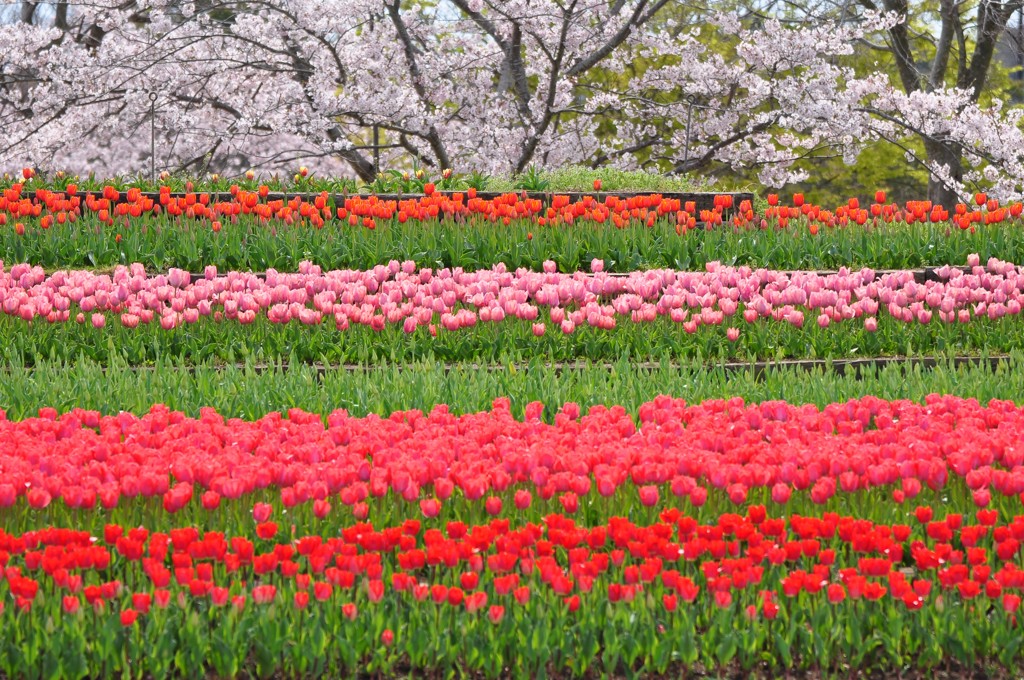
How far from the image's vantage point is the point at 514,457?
3.78m

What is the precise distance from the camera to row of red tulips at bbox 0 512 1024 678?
9.46 ft

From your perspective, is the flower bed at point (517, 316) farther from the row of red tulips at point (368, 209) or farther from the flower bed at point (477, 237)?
the row of red tulips at point (368, 209)

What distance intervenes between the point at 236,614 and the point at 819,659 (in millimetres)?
1433

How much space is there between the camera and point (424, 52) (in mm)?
18812

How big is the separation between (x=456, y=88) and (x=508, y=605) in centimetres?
1659

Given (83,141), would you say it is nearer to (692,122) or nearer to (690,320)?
(692,122)

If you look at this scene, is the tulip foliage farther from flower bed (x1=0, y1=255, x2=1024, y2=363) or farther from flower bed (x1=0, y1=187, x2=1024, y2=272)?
flower bed (x1=0, y1=255, x2=1024, y2=363)

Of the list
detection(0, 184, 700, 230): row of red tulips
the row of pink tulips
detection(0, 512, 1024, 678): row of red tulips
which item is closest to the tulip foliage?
detection(0, 184, 700, 230): row of red tulips

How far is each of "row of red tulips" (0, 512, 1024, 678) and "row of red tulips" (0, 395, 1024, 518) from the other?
0.30 metres

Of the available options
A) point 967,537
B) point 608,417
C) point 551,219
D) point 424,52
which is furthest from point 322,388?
point 424,52

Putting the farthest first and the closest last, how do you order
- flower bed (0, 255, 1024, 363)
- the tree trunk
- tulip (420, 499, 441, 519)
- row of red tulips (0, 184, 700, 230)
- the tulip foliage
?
the tree trunk → the tulip foliage → row of red tulips (0, 184, 700, 230) → flower bed (0, 255, 1024, 363) → tulip (420, 499, 441, 519)

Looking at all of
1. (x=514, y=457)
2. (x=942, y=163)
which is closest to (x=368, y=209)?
(x=514, y=457)

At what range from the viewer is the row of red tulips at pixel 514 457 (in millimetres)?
3615

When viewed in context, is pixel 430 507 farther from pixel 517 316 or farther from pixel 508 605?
pixel 517 316
